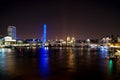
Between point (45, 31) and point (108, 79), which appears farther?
point (45, 31)

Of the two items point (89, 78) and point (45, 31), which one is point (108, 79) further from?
point (45, 31)

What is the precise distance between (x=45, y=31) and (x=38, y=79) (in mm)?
148076

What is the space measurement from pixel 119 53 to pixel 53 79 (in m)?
34.2

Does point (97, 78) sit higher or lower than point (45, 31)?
lower

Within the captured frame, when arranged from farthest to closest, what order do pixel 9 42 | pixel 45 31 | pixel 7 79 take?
pixel 9 42 < pixel 45 31 < pixel 7 79

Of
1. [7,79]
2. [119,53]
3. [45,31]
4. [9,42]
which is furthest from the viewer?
[9,42]

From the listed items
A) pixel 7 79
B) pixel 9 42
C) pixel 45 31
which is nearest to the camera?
pixel 7 79

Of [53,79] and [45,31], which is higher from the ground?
[45,31]

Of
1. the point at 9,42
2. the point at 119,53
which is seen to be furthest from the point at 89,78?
the point at 9,42

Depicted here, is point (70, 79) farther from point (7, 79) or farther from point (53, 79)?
point (7, 79)

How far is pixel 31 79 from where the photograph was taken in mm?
23641

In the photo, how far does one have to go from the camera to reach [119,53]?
5525 centimetres

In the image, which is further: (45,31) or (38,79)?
(45,31)

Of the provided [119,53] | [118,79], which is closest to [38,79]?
[118,79]
